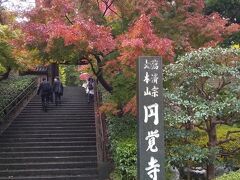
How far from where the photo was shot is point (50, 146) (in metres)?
17.2

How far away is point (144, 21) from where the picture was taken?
12.3 metres

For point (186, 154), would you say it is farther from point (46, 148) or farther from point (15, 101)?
point (15, 101)

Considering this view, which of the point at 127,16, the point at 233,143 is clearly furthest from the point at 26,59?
the point at 233,143

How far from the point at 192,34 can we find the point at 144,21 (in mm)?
2326

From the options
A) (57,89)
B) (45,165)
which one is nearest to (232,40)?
(57,89)

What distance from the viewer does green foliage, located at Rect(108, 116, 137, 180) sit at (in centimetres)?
1293

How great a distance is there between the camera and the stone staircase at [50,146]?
595 inches

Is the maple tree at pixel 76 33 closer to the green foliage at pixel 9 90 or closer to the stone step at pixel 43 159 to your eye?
the stone step at pixel 43 159

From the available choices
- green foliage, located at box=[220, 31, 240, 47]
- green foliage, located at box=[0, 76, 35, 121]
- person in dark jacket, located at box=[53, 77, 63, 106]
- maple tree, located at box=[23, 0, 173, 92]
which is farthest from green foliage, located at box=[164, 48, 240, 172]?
person in dark jacket, located at box=[53, 77, 63, 106]

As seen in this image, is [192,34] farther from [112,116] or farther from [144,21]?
[112,116]

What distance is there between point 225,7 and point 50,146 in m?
9.71

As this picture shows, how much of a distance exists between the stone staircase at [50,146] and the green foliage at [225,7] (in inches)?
285

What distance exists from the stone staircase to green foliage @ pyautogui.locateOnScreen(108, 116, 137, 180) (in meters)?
1.51

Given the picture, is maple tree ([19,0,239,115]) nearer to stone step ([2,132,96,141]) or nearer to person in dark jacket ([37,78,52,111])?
stone step ([2,132,96,141])
